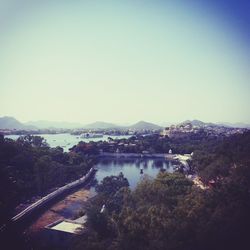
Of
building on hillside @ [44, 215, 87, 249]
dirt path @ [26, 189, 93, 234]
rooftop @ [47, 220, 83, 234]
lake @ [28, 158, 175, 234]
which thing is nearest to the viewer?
building on hillside @ [44, 215, 87, 249]

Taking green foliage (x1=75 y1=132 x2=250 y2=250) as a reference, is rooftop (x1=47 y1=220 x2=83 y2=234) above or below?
below

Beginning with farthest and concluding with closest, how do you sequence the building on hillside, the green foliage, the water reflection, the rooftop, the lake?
the water reflection < the lake < the rooftop < the building on hillside < the green foliage

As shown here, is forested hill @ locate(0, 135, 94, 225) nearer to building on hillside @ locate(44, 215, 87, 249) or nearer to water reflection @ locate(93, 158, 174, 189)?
building on hillside @ locate(44, 215, 87, 249)

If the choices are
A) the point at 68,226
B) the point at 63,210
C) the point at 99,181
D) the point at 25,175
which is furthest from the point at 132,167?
the point at 68,226

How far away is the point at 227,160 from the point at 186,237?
11.6 m

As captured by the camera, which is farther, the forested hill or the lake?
the forested hill

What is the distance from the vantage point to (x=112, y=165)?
2962 centimetres

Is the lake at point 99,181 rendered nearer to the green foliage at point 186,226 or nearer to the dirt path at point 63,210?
the dirt path at point 63,210

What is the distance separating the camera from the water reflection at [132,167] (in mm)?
24297

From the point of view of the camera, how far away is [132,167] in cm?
2883

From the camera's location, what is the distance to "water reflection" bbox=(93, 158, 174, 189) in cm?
2430

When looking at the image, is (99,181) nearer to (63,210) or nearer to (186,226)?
(63,210)

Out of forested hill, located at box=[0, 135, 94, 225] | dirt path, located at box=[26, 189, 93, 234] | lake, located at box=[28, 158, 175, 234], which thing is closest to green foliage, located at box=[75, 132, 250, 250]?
dirt path, located at box=[26, 189, 93, 234]

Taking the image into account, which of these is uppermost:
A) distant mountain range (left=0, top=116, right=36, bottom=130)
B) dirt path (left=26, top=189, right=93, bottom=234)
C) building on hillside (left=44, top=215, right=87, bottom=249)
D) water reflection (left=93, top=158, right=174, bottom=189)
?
distant mountain range (left=0, top=116, right=36, bottom=130)
